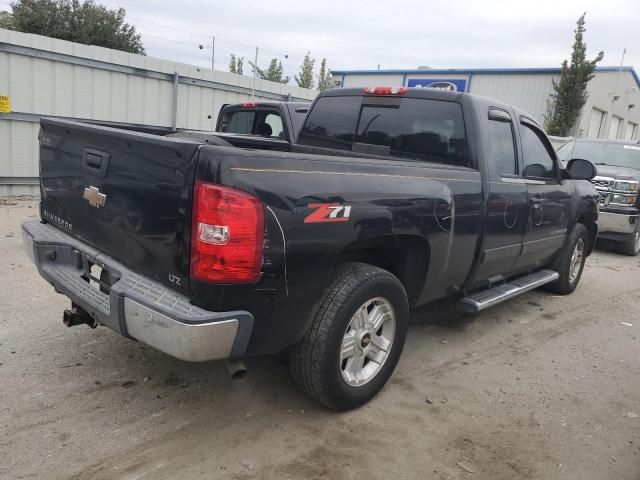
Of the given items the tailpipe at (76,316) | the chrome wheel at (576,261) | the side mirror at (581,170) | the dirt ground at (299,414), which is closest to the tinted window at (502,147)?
the side mirror at (581,170)

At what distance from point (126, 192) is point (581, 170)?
14.8 feet

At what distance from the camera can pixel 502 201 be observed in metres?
4.12

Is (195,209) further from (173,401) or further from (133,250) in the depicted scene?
(173,401)

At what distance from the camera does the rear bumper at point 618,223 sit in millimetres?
8789

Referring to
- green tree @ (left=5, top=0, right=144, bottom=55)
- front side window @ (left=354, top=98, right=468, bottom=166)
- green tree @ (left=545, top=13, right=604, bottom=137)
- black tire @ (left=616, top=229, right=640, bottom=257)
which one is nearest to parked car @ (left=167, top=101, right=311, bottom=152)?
front side window @ (left=354, top=98, right=468, bottom=166)

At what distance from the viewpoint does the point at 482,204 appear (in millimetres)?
3902

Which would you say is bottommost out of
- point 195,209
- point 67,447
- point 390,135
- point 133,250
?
point 67,447

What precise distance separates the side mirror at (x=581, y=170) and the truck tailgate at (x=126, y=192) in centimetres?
427

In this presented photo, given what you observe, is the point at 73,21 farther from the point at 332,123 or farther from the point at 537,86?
the point at 332,123

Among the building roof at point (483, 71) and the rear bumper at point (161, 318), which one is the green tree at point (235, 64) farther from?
the rear bumper at point (161, 318)

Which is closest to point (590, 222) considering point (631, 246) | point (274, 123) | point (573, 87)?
point (631, 246)

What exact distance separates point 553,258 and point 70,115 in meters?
8.45

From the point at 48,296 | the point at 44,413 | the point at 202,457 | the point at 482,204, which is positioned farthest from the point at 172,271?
the point at 48,296

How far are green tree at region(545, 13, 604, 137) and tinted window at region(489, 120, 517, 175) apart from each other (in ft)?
71.7
